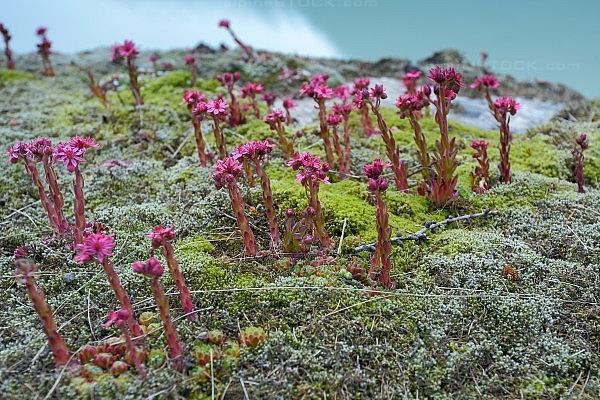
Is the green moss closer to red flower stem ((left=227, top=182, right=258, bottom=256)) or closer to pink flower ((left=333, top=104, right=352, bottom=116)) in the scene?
pink flower ((left=333, top=104, right=352, bottom=116))

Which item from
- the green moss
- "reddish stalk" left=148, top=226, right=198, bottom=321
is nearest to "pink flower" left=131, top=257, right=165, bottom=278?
"reddish stalk" left=148, top=226, right=198, bottom=321

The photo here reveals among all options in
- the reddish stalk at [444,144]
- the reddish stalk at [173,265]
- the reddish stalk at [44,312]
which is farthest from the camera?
the reddish stalk at [444,144]

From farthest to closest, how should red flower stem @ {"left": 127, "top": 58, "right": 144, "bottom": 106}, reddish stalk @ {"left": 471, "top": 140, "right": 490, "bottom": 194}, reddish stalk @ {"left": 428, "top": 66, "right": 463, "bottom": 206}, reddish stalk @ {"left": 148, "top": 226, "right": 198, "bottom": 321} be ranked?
red flower stem @ {"left": 127, "top": 58, "right": 144, "bottom": 106}, reddish stalk @ {"left": 471, "top": 140, "right": 490, "bottom": 194}, reddish stalk @ {"left": 428, "top": 66, "right": 463, "bottom": 206}, reddish stalk @ {"left": 148, "top": 226, "right": 198, "bottom": 321}

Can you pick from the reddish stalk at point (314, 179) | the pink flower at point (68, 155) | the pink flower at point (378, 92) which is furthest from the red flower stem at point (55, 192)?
the pink flower at point (378, 92)

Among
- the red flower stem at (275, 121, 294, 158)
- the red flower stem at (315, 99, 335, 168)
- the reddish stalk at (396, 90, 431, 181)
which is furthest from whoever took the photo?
the red flower stem at (275, 121, 294, 158)

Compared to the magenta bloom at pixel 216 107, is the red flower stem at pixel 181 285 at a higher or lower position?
lower

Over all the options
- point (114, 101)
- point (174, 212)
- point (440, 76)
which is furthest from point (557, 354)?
point (114, 101)

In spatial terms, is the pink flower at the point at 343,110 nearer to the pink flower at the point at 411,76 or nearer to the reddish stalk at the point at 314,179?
the pink flower at the point at 411,76

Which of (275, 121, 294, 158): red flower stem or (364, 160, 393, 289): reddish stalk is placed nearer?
(364, 160, 393, 289): reddish stalk
